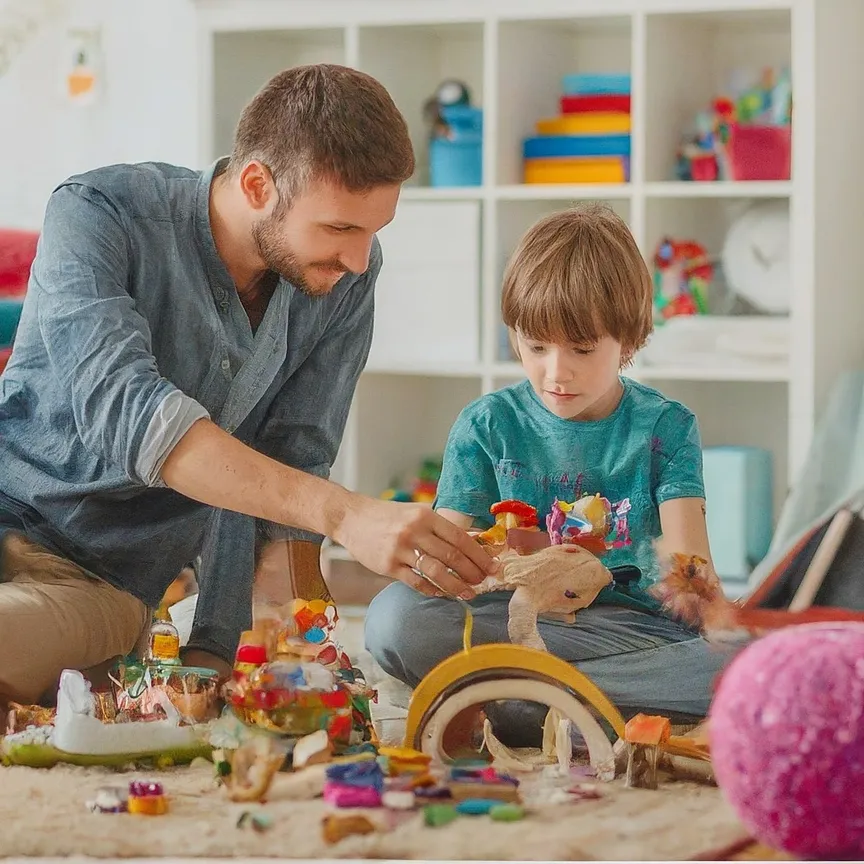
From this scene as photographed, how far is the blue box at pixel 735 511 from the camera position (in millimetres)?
2654

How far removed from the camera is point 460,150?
2.88 m

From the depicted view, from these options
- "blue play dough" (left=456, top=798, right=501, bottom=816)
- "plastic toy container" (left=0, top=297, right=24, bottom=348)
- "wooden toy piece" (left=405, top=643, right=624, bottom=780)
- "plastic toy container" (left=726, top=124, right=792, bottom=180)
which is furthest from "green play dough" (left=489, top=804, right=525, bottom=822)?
"plastic toy container" (left=726, top=124, right=792, bottom=180)

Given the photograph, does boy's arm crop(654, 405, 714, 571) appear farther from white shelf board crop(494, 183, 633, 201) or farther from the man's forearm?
white shelf board crop(494, 183, 633, 201)

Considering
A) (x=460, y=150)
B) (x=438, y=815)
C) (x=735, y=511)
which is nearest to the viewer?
(x=438, y=815)

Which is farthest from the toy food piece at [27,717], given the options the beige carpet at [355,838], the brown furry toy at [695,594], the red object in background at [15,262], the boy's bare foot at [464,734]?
the red object in background at [15,262]

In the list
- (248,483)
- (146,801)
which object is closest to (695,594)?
(248,483)

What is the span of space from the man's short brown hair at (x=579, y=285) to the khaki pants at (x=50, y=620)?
0.55 metres

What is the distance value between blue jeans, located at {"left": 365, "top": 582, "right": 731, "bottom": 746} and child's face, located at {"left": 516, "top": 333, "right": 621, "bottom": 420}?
9.2 inches

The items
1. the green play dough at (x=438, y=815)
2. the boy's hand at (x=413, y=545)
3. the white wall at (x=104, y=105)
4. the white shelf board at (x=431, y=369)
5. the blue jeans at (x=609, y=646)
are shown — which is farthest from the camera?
the white wall at (x=104, y=105)

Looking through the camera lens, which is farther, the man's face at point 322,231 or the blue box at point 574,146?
the blue box at point 574,146

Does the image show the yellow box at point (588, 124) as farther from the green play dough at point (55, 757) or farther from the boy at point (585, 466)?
the green play dough at point (55, 757)

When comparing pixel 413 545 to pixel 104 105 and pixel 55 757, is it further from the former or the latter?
pixel 104 105

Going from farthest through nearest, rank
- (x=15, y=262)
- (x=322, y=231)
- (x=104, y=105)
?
(x=104, y=105), (x=15, y=262), (x=322, y=231)

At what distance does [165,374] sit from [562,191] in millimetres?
1355
